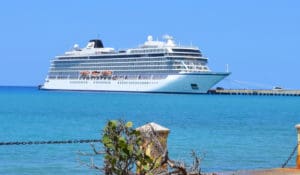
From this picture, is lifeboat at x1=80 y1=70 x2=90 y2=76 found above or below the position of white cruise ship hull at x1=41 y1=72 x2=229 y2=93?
above

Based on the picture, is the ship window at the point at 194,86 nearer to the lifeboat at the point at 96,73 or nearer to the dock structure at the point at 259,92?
the lifeboat at the point at 96,73

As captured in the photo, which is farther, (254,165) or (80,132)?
(80,132)

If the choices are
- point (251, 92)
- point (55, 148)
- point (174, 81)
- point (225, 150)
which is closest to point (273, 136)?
point (225, 150)

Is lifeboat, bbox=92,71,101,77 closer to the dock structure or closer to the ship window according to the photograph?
the ship window

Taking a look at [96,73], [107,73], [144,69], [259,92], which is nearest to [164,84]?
[144,69]

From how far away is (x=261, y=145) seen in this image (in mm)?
21156

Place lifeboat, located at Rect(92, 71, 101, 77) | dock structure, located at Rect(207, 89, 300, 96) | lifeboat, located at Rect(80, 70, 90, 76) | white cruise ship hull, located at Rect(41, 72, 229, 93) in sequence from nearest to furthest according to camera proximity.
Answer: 1. white cruise ship hull, located at Rect(41, 72, 229, 93)
2. lifeboat, located at Rect(92, 71, 101, 77)
3. lifeboat, located at Rect(80, 70, 90, 76)
4. dock structure, located at Rect(207, 89, 300, 96)

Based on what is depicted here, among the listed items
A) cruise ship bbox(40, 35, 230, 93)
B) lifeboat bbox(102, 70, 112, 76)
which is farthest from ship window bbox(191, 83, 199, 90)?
lifeboat bbox(102, 70, 112, 76)

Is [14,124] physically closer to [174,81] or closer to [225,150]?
[225,150]

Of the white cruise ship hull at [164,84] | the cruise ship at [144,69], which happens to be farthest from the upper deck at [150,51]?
the white cruise ship hull at [164,84]

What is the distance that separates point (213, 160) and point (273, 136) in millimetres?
9970

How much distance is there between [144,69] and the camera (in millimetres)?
84062

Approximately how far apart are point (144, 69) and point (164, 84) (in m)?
3.26

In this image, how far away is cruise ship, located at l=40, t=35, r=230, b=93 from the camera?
8219cm
